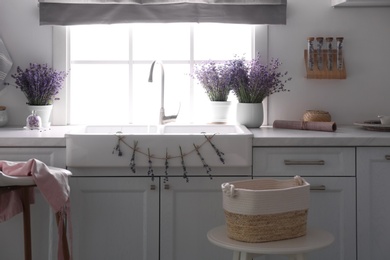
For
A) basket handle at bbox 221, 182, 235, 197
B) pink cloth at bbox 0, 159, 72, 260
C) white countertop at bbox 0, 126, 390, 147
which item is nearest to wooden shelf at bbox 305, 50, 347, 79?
white countertop at bbox 0, 126, 390, 147

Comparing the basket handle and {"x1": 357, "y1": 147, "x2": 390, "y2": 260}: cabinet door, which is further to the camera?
{"x1": 357, "y1": 147, "x2": 390, "y2": 260}: cabinet door

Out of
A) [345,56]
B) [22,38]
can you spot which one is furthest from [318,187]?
[22,38]

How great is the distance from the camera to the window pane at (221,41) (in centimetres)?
443

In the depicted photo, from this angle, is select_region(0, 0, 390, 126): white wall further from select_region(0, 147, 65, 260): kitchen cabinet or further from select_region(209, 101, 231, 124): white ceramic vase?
select_region(0, 147, 65, 260): kitchen cabinet

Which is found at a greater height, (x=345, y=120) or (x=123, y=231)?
(x=345, y=120)

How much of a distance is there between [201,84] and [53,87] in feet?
2.86

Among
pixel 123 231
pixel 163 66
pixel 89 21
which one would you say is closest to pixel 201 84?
pixel 163 66

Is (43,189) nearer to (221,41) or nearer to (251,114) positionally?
(251,114)

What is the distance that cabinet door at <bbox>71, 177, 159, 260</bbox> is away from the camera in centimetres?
370

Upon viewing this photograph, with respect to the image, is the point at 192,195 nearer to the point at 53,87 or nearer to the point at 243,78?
the point at 243,78

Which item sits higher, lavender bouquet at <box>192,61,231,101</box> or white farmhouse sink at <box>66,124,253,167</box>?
lavender bouquet at <box>192,61,231,101</box>

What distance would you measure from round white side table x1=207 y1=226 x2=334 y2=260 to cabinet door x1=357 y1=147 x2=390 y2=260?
27.7 inches

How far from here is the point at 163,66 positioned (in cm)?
422

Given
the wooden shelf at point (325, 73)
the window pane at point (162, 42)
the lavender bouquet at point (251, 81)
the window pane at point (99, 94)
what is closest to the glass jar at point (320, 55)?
the wooden shelf at point (325, 73)
